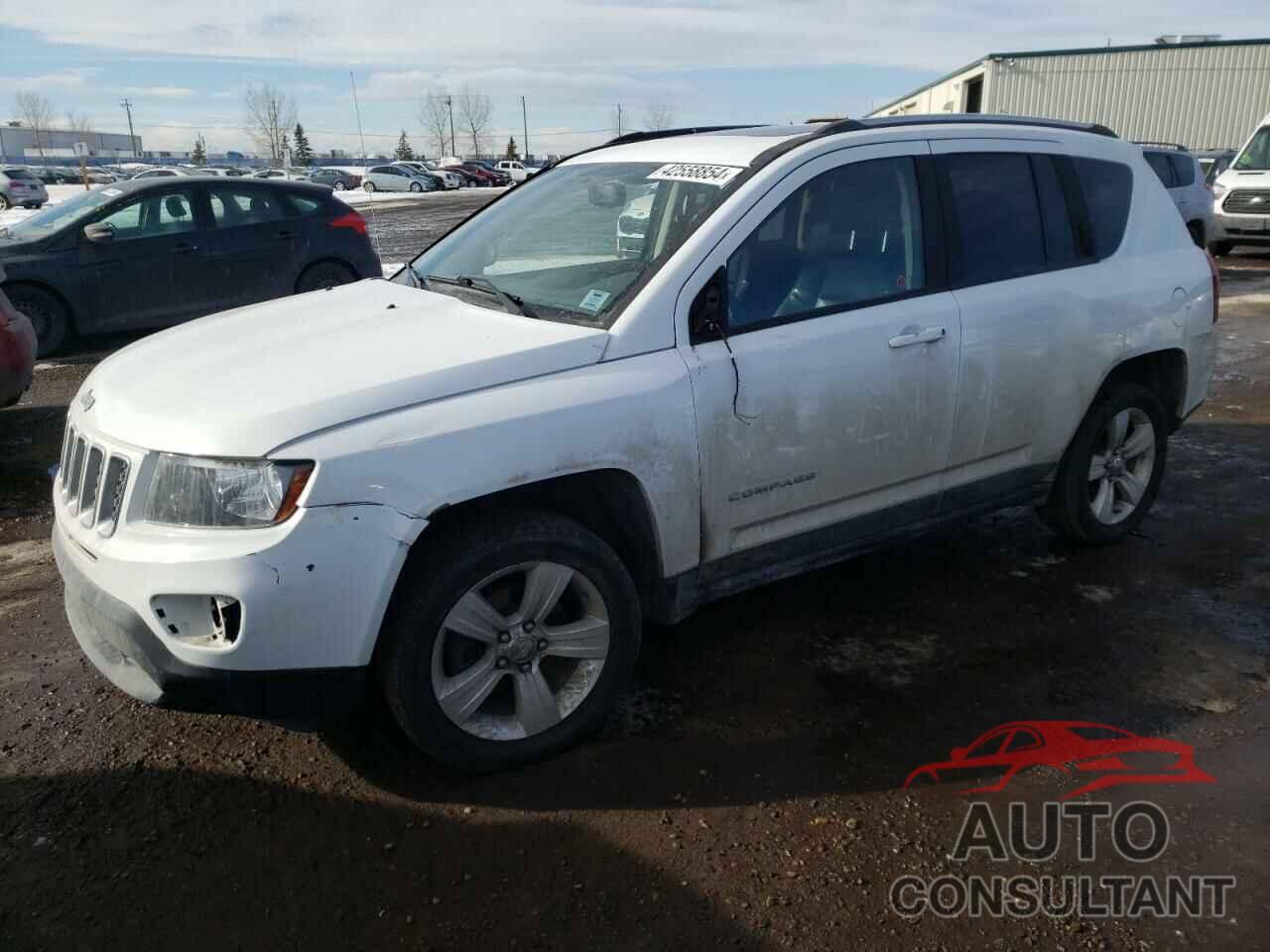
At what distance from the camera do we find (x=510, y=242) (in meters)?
3.97

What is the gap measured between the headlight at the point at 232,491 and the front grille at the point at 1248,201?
18.3m

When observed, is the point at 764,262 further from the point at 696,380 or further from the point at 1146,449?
the point at 1146,449

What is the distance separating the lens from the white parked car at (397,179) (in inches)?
1980

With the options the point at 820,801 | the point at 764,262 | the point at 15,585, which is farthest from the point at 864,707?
the point at 15,585

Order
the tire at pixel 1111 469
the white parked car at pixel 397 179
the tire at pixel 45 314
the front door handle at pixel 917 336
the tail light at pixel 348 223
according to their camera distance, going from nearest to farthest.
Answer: the front door handle at pixel 917 336 → the tire at pixel 1111 469 → the tire at pixel 45 314 → the tail light at pixel 348 223 → the white parked car at pixel 397 179

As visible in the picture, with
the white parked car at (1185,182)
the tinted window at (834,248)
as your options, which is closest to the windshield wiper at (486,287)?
the tinted window at (834,248)

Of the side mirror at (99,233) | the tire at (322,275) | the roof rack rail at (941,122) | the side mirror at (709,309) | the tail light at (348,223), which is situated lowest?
the tire at (322,275)

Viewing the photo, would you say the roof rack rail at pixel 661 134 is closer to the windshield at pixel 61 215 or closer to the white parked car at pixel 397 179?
the windshield at pixel 61 215

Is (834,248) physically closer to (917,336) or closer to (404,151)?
(917,336)

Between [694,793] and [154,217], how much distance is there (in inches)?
340

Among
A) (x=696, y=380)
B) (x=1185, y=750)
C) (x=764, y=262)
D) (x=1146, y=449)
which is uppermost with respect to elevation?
(x=764, y=262)

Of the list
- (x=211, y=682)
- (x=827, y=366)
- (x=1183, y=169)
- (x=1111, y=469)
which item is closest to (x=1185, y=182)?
(x=1183, y=169)

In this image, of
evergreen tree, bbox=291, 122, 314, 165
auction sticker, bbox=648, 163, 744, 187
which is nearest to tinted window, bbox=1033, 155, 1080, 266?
auction sticker, bbox=648, 163, 744, 187

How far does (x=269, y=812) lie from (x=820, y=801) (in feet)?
5.20
